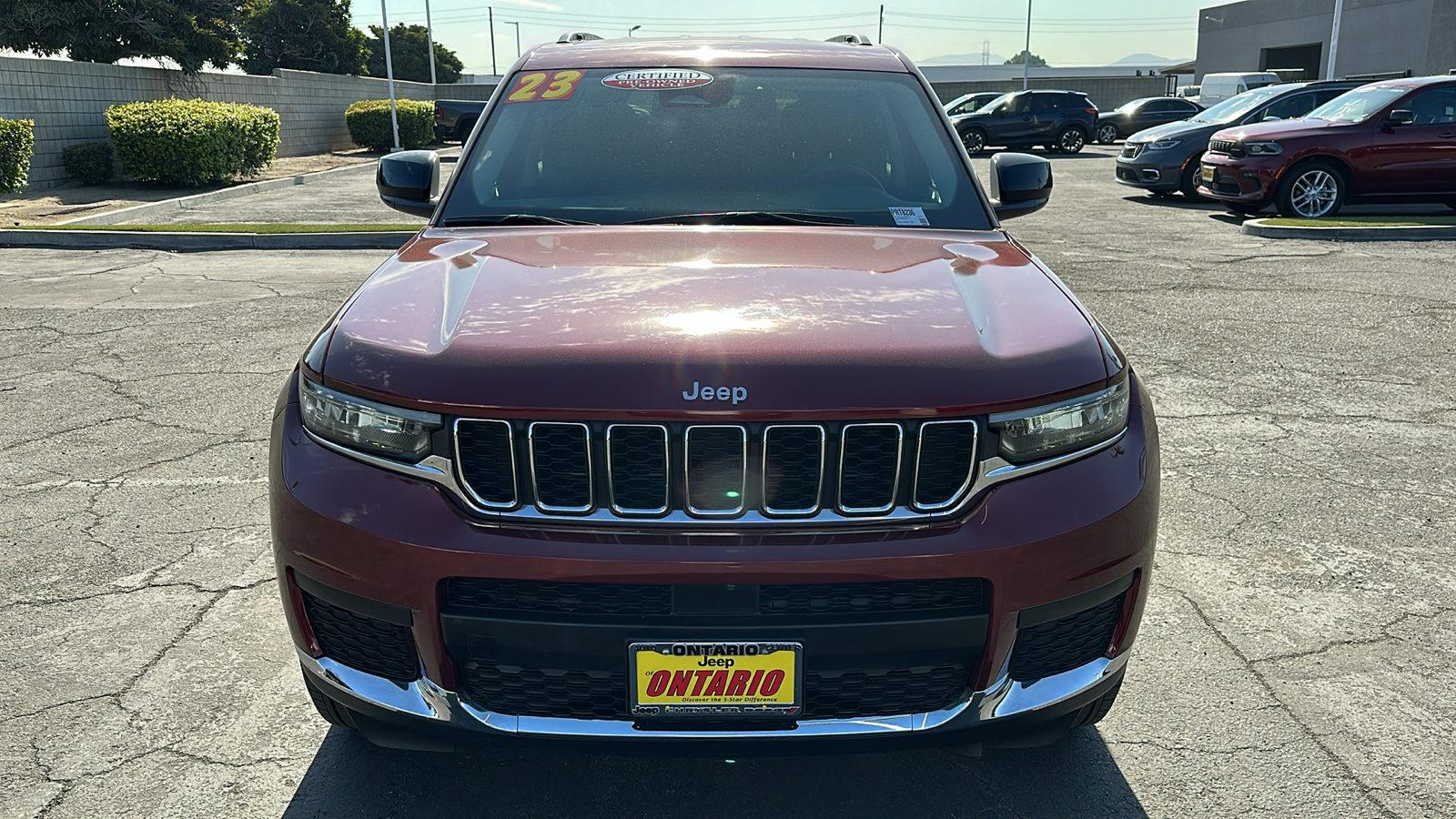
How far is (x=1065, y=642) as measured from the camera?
2.25m

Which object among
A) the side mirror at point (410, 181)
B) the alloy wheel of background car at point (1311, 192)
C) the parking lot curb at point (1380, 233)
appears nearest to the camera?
the side mirror at point (410, 181)

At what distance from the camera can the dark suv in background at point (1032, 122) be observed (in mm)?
27844

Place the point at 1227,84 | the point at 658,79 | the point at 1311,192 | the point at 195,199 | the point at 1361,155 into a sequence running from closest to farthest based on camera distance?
the point at 658,79
the point at 1361,155
the point at 1311,192
the point at 195,199
the point at 1227,84

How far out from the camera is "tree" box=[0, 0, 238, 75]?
20609 millimetres

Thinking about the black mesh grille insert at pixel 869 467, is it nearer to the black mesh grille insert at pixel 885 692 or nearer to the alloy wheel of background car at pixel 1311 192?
the black mesh grille insert at pixel 885 692

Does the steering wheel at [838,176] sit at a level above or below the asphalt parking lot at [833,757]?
Answer: above

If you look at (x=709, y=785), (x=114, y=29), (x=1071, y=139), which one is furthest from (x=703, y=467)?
(x=1071, y=139)

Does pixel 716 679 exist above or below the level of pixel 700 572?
below

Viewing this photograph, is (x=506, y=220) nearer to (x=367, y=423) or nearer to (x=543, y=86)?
(x=543, y=86)

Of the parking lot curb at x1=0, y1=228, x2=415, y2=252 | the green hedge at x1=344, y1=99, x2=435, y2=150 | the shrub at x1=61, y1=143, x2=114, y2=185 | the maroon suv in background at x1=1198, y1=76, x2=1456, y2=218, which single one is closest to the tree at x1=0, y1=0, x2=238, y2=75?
the shrub at x1=61, y1=143, x2=114, y2=185

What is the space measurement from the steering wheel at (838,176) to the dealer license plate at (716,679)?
1.79 meters

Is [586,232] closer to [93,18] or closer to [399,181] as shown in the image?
[399,181]

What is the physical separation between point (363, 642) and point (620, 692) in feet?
1.80

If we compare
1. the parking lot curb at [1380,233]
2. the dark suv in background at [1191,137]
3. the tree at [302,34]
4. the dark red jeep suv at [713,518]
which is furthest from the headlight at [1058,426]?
the tree at [302,34]
